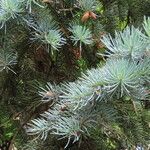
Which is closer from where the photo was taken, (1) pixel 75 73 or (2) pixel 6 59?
(2) pixel 6 59

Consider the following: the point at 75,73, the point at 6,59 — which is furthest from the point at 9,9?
the point at 75,73

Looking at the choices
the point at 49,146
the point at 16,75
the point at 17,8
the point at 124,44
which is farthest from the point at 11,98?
the point at 124,44

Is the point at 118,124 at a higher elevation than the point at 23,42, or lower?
lower

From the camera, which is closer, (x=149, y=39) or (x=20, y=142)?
(x=149, y=39)

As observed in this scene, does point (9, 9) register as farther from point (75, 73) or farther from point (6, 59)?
point (75, 73)

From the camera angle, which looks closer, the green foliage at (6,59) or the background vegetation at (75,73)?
the background vegetation at (75,73)

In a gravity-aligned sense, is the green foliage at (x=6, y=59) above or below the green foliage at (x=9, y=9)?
below

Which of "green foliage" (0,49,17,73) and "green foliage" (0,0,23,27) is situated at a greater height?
"green foliage" (0,0,23,27)

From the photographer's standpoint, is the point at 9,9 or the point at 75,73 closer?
the point at 9,9

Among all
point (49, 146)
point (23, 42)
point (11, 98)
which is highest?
point (23, 42)

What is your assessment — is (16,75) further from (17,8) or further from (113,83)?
(113,83)

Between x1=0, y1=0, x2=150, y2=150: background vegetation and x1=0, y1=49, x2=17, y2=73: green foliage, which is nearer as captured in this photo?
x1=0, y1=0, x2=150, y2=150: background vegetation
